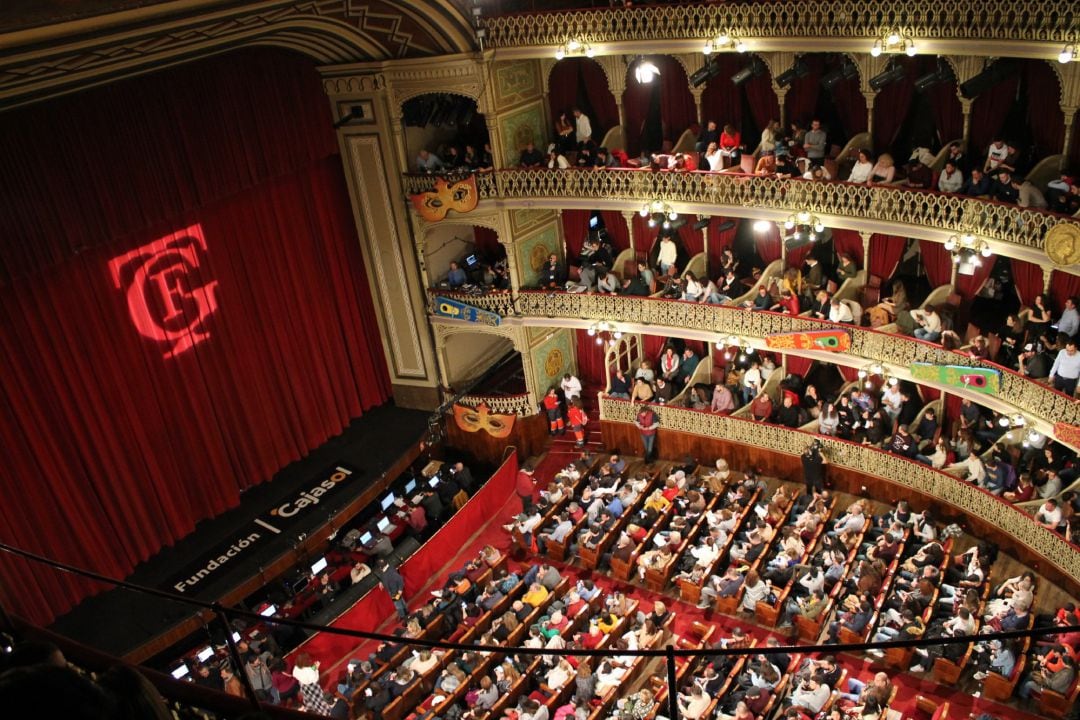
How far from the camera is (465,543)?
17.6m

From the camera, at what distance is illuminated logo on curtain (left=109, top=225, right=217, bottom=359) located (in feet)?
51.3

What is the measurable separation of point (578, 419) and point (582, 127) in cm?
553

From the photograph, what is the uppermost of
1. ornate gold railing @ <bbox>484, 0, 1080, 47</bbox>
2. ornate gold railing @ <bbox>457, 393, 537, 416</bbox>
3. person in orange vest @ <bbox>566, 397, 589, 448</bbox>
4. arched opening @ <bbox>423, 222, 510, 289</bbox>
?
ornate gold railing @ <bbox>484, 0, 1080, 47</bbox>

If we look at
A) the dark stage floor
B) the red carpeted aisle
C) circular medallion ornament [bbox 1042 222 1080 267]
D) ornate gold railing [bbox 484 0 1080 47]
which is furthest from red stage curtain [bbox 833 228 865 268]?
the dark stage floor

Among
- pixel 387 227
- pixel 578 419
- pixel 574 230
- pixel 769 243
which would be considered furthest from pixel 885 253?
pixel 387 227

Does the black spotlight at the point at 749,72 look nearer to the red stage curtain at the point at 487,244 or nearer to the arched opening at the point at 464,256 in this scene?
the arched opening at the point at 464,256

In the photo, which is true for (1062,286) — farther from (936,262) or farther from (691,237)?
(691,237)

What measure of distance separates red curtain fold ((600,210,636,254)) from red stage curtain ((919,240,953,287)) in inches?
225

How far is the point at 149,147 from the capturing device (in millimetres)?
15141

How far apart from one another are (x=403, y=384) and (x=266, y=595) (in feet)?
18.0

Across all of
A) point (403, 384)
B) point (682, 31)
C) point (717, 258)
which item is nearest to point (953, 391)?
point (717, 258)

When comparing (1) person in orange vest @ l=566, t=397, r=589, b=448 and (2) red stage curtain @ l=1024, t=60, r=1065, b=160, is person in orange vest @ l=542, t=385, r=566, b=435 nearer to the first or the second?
(1) person in orange vest @ l=566, t=397, r=589, b=448

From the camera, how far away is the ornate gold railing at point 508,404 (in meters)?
19.3

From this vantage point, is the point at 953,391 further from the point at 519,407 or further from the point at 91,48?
the point at 91,48
